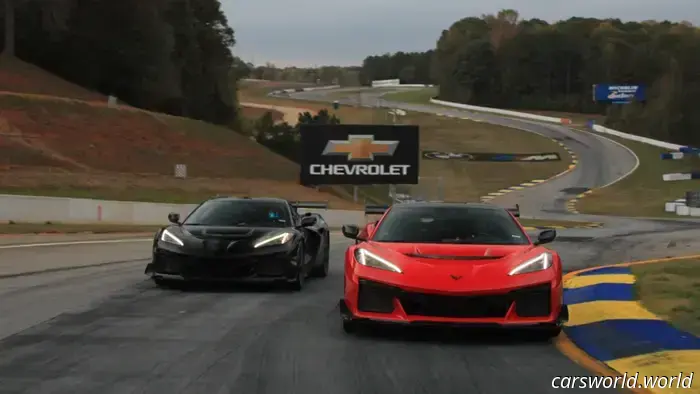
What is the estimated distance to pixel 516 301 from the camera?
775cm

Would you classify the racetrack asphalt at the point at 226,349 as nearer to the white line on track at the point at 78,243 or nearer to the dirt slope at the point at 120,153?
the white line on track at the point at 78,243

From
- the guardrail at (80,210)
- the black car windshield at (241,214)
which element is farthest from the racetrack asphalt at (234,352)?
the guardrail at (80,210)

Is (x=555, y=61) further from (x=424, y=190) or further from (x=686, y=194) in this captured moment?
(x=424, y=190)

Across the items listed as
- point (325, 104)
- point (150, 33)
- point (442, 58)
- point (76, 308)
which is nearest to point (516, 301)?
point (76, 308)

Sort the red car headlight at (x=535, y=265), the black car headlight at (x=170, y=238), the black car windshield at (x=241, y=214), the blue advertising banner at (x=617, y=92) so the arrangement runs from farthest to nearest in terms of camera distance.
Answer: the blue advertising banner at (x=617, y=92) → the black car windshield at (x=241, y=214) → the black car headlight at (x=170, y=238) → the red car headlight at (x=535, y=265)

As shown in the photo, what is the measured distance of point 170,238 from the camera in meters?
11.8

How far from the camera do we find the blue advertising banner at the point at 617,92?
124250 millimetres

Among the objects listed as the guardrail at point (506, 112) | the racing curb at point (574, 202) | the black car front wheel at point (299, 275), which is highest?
the guardrail at point (506, 112)

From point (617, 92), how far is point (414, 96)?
41.3m

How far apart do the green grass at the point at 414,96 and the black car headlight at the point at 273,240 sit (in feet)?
441

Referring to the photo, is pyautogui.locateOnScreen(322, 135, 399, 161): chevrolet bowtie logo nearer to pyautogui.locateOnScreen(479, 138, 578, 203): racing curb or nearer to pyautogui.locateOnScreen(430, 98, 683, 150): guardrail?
pyautogui.locateOnScreen(479, 138, 578, 203): racing curb

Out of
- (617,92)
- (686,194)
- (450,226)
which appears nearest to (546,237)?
(450,226)

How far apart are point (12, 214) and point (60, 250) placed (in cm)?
1286

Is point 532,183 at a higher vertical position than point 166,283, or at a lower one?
lower
